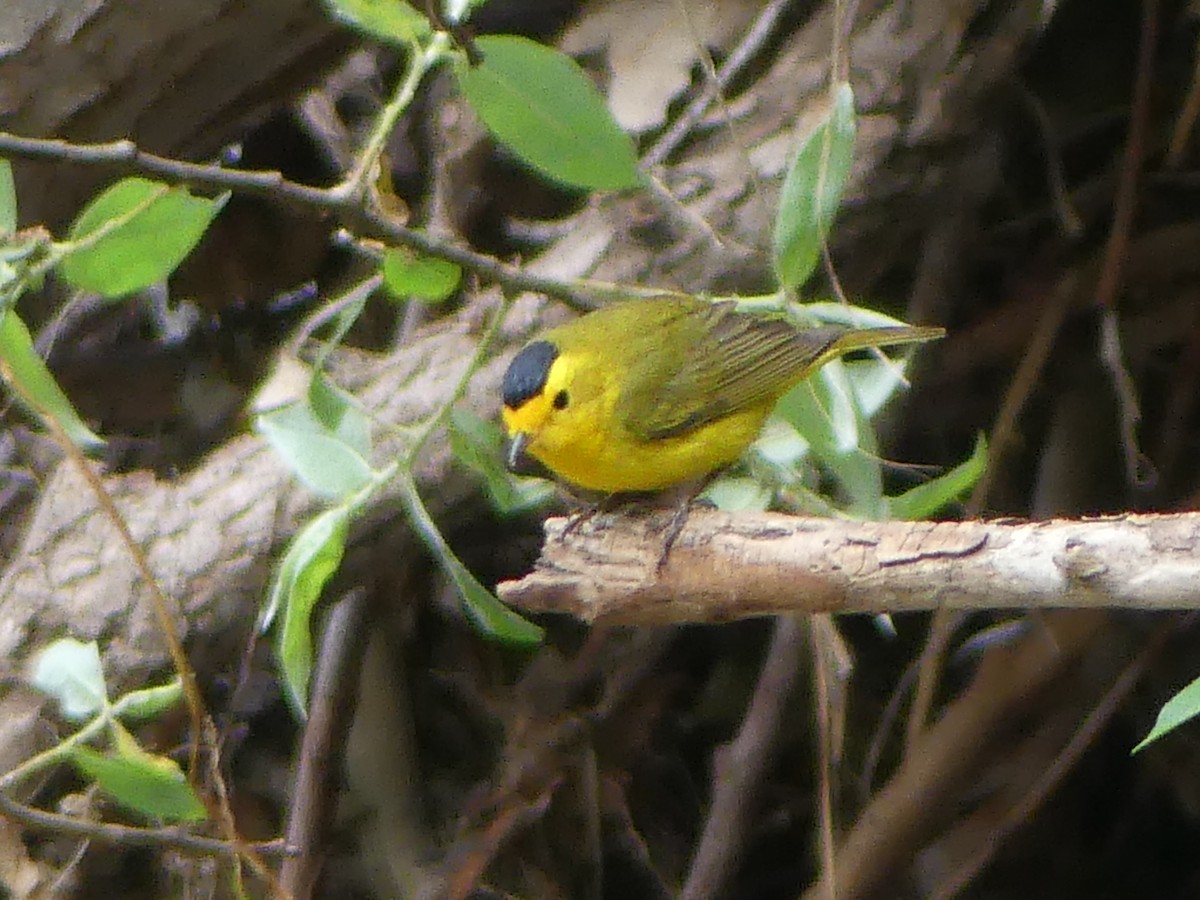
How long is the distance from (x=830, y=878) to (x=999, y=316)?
95cm

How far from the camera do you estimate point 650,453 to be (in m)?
1.93

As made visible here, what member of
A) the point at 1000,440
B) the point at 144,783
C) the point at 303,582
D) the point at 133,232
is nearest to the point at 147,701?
the point at 144,783

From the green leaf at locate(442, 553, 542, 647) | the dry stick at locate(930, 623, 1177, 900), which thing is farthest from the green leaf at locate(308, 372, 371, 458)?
the dry stick at locate(930, 623, 1177, 900)

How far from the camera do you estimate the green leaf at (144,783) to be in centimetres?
136

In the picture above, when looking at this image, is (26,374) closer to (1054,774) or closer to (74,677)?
(74,677)

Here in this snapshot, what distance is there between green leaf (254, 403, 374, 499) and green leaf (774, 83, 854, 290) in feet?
1.58

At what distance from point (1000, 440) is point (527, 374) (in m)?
0.75

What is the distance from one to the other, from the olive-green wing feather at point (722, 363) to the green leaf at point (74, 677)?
0.73 meters

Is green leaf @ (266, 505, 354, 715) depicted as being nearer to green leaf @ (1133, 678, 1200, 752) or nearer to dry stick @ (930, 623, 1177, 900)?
green leaf @ (1133, 678, 1200, 752)

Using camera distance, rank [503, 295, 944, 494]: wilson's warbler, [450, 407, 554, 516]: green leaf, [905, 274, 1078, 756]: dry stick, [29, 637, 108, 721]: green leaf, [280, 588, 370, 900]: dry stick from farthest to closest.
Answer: [905, 274, 1078, 756]: dry stick → [280, 588, 370, 900]: dry stick → [503, 295, 944, 494]: wilson's warbler → [450, 407, 554, 516]: green leaf → [29, 637, 108, 721]: green leaf

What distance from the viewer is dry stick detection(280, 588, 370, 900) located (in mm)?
2010

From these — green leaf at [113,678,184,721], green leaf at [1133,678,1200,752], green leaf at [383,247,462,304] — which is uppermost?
green leaf at [383,247,462,304]

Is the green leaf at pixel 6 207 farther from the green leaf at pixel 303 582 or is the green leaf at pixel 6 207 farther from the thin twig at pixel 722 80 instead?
the thin twig at pixel 722 80

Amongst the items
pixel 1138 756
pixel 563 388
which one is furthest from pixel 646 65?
pixel 1138 756
